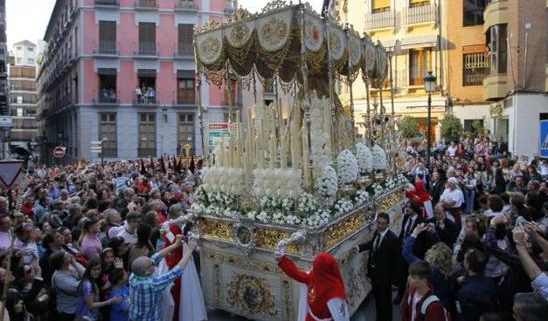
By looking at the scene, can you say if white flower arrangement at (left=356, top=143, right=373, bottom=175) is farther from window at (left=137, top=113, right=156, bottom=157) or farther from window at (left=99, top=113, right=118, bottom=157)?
window at (left=99, top=113, right=118, bottom=157)

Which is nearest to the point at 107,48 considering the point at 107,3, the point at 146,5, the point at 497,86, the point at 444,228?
the point at 107,3

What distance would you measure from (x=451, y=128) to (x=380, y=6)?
28.4 feet

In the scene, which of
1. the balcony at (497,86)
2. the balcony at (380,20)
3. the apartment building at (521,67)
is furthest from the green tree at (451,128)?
the balcony at (380,20)

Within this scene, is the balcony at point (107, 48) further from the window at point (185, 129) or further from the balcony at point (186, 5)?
the window at point (185, 129)

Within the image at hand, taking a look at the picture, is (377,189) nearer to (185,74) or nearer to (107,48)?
(185,74)

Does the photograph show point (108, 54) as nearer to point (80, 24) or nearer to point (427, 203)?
point (80, 24)

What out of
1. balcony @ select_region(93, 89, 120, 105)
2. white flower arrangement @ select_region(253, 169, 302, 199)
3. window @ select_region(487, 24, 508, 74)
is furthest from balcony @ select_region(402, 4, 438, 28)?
white flower arrangement @ select_region(253, 169, 302, 199)

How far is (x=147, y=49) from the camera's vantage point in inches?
1444

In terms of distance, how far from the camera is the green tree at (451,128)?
23938mm

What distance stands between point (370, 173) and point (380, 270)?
3.28 meters

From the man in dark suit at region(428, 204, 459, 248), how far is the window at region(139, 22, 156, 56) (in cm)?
3186

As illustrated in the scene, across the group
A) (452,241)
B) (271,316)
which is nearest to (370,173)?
(452,241)

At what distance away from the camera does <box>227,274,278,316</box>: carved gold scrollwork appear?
7.11 metres

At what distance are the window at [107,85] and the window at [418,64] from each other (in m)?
20.0
